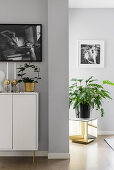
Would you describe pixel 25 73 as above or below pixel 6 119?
above

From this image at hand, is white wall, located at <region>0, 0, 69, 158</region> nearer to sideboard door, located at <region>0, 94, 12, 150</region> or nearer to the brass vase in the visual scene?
the brass vase

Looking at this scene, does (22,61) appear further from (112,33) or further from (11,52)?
(112,33)

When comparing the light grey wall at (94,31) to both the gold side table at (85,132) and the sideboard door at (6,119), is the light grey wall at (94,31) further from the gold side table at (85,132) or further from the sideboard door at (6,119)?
the sideboard door at (6,119)

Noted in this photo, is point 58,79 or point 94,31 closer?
point 58,79

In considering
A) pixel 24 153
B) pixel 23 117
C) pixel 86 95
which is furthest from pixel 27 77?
pixel 86 95

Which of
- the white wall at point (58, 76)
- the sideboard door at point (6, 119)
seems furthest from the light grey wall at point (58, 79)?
the sideboard door at point (6, 119)

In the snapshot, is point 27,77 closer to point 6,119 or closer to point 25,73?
point 25,73

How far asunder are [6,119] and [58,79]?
3.04ft

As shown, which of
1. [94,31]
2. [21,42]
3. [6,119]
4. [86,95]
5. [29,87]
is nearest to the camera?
[6,119]

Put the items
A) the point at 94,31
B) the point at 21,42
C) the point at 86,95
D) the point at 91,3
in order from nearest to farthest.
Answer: the point at 21,42 → the point at 86,95 → the point at 91,3 → the point at 94,31

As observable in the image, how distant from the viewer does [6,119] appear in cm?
343

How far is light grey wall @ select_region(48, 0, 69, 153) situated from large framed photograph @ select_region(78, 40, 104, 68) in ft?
5.15

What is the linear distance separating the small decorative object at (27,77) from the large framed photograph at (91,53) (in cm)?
161

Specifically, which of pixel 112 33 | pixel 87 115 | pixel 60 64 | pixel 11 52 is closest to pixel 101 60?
pixel 112 33
